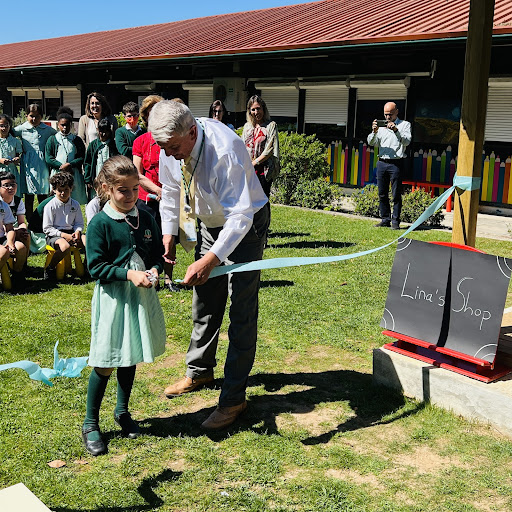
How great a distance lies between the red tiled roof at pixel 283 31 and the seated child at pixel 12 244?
25.3ft

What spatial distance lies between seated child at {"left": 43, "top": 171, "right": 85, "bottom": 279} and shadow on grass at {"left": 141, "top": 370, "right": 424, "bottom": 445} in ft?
11.3

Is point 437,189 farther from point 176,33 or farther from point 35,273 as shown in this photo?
point 176,33

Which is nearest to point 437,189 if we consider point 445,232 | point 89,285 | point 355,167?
point 355,167

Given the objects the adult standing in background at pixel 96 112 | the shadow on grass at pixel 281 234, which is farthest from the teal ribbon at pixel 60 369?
the shadow on grass at pixel 281 234

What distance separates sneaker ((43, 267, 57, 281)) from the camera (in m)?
7.45

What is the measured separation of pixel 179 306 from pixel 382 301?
→ 204cm

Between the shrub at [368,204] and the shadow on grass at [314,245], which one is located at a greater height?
the shrub at [368,204]

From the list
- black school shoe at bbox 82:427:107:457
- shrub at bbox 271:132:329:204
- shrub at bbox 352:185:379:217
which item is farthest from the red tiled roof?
black school shoe at bbox 82:427:107:457

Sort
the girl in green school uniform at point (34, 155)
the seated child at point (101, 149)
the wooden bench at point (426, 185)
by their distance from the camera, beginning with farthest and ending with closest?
the wooden bench at point (426, 185) → the girl in green school uniform at point (34, 155) → the seated child at point (101, 149)

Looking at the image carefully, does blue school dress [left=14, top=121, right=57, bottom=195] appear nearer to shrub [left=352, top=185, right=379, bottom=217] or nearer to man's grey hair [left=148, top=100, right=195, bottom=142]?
shrub [left=352, top=185, right=379, bottom=217]

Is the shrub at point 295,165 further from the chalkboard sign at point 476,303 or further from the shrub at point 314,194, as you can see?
the chalkboard sign at point 476,303

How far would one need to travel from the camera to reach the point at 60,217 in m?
7.52

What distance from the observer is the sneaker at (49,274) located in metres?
7.45

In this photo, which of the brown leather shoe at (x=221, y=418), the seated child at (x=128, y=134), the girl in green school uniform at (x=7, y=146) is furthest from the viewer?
the girl in green school uniform at (x=7, y=146)
